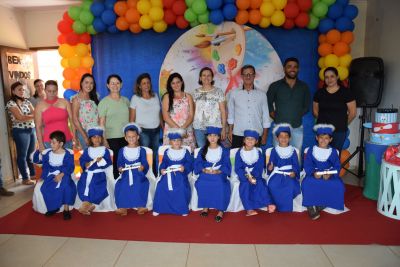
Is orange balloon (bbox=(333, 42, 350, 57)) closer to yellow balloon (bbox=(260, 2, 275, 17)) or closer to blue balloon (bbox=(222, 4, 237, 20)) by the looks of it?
yellow balloon (bbox=(260, 2, 275, 17))

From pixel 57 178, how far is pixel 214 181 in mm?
1655

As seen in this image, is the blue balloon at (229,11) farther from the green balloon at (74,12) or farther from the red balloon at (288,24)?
the green balloon at (74,12)

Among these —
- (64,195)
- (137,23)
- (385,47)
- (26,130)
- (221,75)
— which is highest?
(137,23)

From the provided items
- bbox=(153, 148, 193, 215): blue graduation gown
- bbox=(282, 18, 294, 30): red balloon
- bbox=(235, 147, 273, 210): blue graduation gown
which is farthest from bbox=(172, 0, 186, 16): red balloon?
bbox=(153, 148, 193, 215): blue graduation gown

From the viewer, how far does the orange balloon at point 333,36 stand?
4.17 metres

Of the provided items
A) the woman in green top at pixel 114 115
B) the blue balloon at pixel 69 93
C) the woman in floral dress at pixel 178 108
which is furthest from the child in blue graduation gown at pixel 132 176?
the blue balloon at pixel 69 93

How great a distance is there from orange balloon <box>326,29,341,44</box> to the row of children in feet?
4.61

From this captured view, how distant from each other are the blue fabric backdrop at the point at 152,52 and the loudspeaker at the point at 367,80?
1.87 ft

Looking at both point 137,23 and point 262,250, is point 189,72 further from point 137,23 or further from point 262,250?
point 262,250

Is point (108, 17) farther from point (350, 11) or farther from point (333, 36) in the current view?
point (350, 11)

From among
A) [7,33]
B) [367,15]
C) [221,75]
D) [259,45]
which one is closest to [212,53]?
[221,75]

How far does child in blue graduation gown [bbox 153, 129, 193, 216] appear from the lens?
3391 mm

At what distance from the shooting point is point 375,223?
3154 mm

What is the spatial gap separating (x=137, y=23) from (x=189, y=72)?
96 cm
